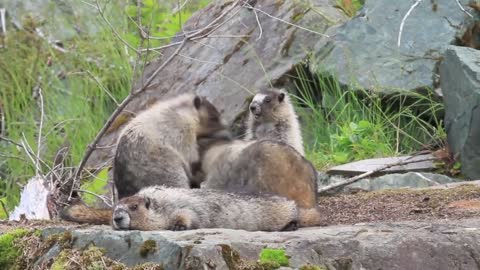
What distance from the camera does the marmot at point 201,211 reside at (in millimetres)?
5980

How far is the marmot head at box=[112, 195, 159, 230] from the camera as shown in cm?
596

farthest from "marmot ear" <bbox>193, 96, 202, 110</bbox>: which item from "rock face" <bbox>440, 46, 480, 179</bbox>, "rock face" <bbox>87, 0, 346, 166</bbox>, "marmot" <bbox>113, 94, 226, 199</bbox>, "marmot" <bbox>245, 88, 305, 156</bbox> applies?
"rock face" <bbox>87, 0, 346, 166</bbox>

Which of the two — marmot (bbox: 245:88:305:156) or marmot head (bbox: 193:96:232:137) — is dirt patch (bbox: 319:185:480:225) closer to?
marmot head (bbox: 193:96:232:137)

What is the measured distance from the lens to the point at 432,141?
10.6 meters

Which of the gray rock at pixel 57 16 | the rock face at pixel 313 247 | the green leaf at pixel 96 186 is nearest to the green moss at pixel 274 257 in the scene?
the rock face at pixel 313 247

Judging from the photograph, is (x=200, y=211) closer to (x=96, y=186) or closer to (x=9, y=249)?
(x=9, y=249)

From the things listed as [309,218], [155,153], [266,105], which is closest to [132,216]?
[309,218]

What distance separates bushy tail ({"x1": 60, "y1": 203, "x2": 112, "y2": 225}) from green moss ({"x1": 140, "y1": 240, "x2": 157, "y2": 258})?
153cm

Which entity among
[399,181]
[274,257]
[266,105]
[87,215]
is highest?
[274,257]

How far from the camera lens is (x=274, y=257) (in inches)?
208

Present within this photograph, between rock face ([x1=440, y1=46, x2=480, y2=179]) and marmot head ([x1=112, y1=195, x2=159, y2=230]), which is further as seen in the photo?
rock face ([x1=440, y1=46, x2=480, y2=179])

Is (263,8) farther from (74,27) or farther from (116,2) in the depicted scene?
(74,27)

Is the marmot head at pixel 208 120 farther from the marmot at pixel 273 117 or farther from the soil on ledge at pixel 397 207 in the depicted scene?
the soil on ledge at pixel 397 207

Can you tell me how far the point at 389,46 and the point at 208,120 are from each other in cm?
336
